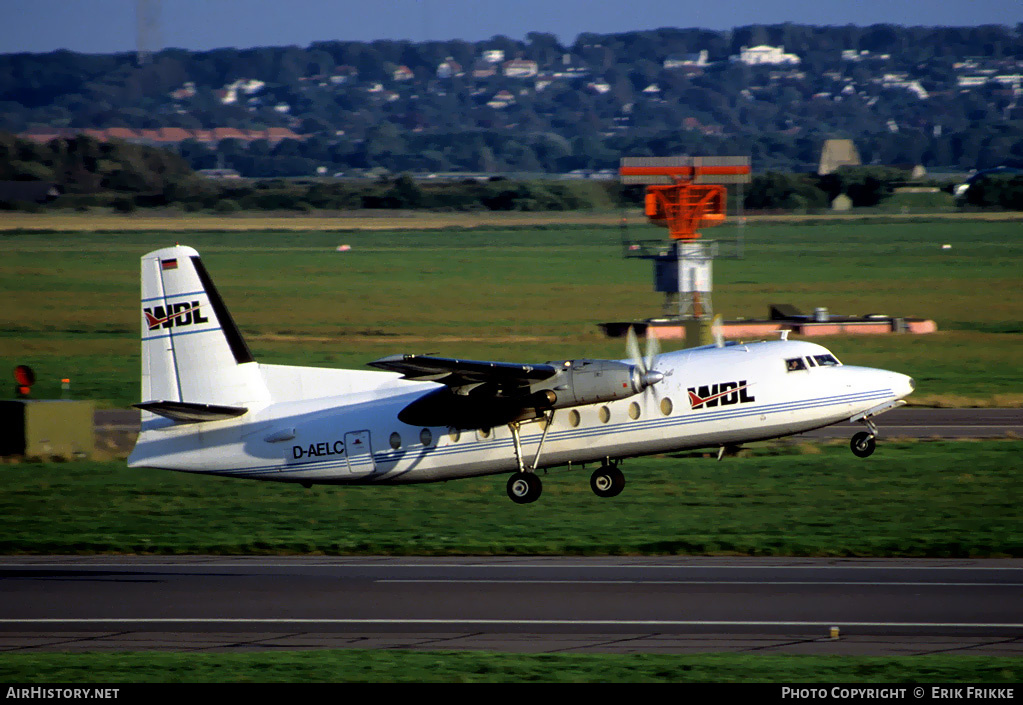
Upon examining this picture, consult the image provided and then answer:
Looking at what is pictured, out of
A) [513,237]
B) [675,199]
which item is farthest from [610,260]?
[675,199]

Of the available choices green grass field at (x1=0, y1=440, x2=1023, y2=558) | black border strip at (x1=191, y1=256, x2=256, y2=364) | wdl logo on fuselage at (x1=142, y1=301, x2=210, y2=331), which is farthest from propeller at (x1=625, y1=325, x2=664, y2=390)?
wdl logo on fuselage at (x1=142, y1=301, x2=210, y2=331)

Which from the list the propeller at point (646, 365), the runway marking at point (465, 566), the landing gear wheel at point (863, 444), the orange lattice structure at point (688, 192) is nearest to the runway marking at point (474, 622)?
the runway marking at point (465, 566)

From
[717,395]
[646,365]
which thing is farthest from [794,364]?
[646,365]

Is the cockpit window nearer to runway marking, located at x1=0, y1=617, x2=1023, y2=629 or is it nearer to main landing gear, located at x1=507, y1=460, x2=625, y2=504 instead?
main landing gear, located at x1=507, y1=460, x2=625, y2=504

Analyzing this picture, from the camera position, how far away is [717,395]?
26078 mm

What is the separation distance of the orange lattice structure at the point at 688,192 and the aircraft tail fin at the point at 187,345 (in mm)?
25967

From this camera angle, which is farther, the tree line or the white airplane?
the tree line

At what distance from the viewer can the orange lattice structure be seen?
50.9 m

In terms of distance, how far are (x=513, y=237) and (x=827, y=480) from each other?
4983 inches

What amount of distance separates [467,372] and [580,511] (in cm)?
564

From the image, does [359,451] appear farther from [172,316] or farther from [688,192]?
[688,192]

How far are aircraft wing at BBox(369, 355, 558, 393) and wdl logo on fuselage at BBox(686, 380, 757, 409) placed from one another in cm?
291

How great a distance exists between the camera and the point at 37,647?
55.6ft

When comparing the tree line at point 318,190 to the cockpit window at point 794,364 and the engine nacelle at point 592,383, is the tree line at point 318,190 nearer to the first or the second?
the engine nacelle at point 592,383
